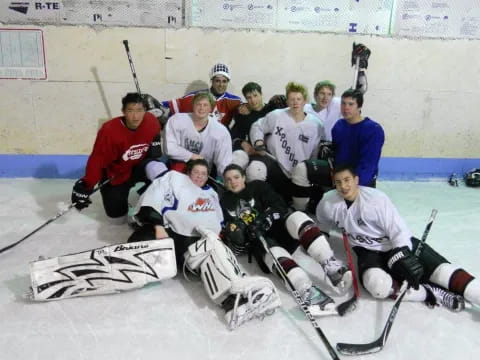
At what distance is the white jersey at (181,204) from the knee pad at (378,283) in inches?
32.8

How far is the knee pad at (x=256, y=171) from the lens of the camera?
2.90 metres


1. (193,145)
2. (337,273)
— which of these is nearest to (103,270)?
(337,273)

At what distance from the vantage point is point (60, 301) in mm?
1982

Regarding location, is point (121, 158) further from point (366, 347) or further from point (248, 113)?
point (366, 347)

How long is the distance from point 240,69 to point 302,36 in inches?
24.8

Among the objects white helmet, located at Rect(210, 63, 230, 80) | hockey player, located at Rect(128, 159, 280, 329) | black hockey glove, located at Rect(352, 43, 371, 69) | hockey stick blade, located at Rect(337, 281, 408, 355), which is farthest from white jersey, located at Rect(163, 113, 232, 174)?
hockey stick blade, located at Rect(337, 281, 408, 355)

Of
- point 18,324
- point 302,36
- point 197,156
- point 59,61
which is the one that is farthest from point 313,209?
point 59,61

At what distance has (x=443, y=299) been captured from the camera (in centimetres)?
200

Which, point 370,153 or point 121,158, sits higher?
point 370,153

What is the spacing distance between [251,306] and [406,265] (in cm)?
74

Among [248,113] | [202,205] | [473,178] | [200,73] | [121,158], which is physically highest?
[200,73]

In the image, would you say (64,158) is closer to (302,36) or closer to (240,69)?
(240,69)

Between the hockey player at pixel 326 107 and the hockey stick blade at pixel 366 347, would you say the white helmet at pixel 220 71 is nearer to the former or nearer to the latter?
the hockey player at pixel 326 107

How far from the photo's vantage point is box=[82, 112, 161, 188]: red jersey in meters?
2.73
